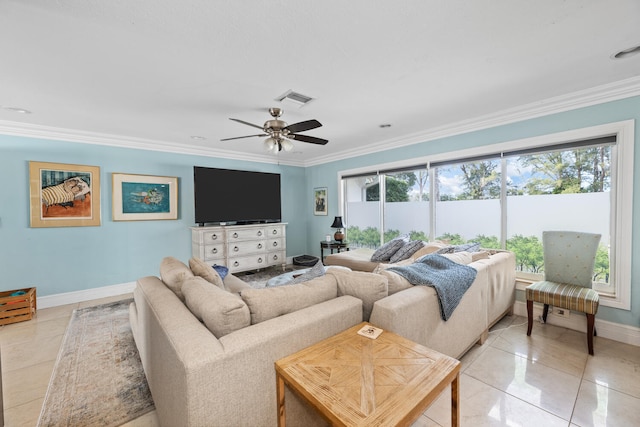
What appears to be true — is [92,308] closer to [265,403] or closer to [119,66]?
[119,66]

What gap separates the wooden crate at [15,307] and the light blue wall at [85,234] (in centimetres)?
45

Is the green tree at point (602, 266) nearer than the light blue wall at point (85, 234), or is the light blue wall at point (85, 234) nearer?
the green tree at point (602, 266)

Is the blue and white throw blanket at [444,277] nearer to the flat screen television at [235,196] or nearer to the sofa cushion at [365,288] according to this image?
the sofa cushion at [365,288]

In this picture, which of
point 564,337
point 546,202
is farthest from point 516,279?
point 546,202

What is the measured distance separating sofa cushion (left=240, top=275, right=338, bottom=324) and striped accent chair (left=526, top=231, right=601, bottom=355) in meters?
2.25

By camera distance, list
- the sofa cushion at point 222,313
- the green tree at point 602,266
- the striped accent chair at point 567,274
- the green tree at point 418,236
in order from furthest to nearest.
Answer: the green tree at point 418,236, the green tree at point 602,266, the striped accent chair at point 567,274, the sofa cushion at point 222,313

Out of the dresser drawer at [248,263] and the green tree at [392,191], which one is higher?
the green tree at [392,191]

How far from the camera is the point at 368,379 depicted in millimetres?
985

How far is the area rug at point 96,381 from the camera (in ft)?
5.50

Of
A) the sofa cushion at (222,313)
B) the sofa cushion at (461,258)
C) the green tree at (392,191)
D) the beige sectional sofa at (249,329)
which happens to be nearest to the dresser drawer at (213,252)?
the beige sectional sofa at (249,329)

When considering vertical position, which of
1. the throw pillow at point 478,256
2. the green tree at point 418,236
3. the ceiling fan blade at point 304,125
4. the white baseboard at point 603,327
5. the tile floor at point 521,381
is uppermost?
the ceiling fan blade at point 304,125

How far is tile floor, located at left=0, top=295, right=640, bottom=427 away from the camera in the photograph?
1634mm

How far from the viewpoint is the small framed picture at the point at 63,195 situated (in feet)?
Answer: 11.4

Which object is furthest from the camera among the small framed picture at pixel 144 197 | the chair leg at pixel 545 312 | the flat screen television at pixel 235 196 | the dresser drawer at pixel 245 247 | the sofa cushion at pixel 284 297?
the dresser drawer at pixel 245 247
